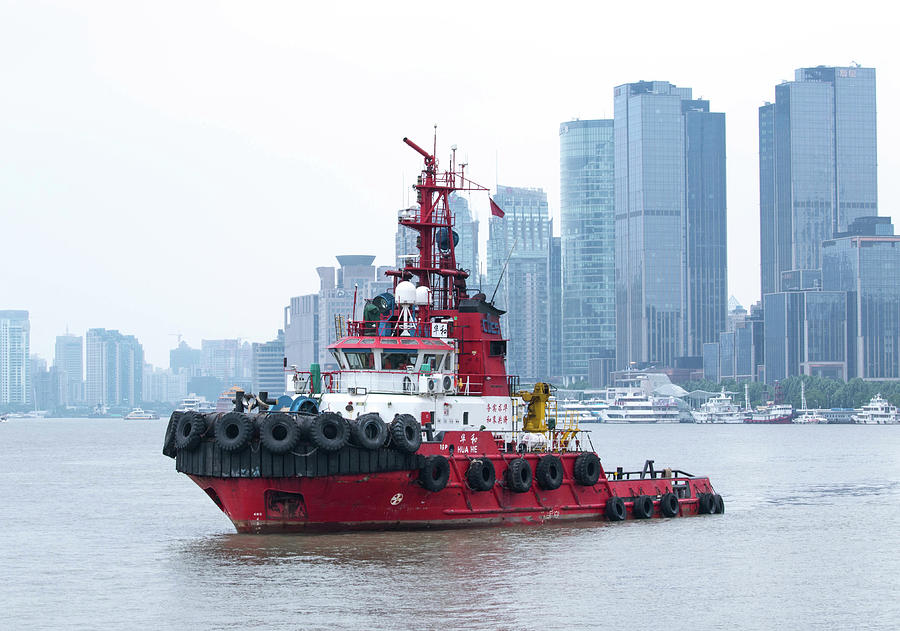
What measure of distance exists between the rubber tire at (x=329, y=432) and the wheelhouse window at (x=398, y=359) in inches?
143

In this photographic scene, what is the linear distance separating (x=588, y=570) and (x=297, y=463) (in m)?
6.63

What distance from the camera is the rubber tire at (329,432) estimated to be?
31.2 meters

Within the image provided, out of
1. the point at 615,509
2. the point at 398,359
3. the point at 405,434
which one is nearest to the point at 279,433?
the point at 405,434

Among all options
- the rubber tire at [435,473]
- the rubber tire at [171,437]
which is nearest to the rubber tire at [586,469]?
the rubber tire at [435,473]

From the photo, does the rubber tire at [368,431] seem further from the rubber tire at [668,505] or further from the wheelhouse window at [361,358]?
the rubber tire at [668,505]

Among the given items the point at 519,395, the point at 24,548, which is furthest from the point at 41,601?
the point at 519,395

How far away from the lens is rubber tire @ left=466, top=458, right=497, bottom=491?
1334 inches

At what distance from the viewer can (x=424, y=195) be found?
125 feet

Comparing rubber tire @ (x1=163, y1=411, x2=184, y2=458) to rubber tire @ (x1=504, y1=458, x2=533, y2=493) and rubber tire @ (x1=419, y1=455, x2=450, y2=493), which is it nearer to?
rubber tire @ (x1=419, y1=455, x2=450, y2=493)

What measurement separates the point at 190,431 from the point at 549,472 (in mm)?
9139

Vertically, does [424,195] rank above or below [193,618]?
above

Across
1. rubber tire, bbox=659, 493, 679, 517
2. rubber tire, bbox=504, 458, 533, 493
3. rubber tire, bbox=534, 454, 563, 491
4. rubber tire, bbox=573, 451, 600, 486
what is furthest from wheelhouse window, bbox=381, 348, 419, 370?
rubber tire, bbox=659, 493, 679, 517

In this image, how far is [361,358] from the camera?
1383 inches

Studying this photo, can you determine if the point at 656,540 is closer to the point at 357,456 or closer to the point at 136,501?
the point at 357,456
